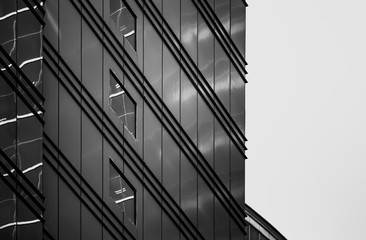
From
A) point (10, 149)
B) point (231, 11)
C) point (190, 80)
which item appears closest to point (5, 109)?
point (10, 149)

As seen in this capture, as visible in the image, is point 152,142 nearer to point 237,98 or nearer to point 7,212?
point 237,98

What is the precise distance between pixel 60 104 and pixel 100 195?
2.62 meters

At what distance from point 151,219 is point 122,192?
4.29 feet

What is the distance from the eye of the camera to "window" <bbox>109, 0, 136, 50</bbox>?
93.1 feet

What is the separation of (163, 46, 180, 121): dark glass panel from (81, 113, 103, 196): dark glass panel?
9.96 feet

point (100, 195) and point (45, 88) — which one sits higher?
point (45, 88)

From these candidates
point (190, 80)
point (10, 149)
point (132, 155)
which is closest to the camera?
point (10, 149)

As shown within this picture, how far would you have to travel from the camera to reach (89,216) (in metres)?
27.1

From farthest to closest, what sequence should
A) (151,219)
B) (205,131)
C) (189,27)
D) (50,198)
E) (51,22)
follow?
(205,131) < (189,27) < (151,219) < (51,22) < (50,198)

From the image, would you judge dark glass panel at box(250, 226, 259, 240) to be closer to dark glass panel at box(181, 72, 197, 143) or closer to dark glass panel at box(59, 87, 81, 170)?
dark glass panel at box(181, 72, 197, 143)

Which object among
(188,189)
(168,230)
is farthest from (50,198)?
(188,189)

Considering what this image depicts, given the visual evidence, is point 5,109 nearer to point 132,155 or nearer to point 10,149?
point 10,149

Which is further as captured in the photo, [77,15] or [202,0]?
[202,0]

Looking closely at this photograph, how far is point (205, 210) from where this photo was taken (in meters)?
30.8
